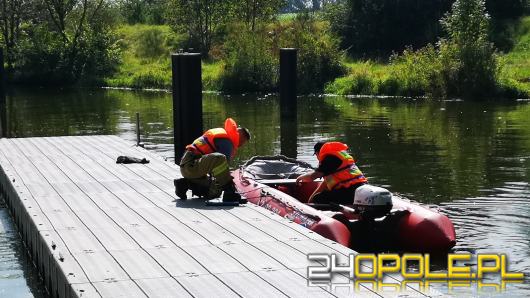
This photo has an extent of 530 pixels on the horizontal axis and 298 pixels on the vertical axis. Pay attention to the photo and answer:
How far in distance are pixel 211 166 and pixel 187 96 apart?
619 centimetres

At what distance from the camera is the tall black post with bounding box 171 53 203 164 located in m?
18.2

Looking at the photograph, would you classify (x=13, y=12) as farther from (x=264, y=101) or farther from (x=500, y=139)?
(x=500, y=139)

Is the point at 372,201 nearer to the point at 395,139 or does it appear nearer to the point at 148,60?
the point at 395,139

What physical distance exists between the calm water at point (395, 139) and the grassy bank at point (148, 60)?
3.40 meters

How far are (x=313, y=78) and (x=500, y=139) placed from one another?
18.2 metres

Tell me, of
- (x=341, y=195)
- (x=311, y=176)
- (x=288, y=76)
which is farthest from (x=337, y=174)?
(x=288, y=76)

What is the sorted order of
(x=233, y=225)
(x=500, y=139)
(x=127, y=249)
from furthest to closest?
(x=500, y=139) → (x=233, y=225) → (x=127, y=249)

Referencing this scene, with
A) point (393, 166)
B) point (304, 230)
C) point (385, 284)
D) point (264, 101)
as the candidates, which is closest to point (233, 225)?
point (304, 230)

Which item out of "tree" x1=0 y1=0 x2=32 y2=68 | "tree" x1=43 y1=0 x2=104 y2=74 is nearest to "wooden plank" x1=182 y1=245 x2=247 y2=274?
"tree" x1=43 y1=0 x2=104 y2=74

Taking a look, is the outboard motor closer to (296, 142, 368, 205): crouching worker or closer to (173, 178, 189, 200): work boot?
(296, 142, 368, 205): crouching worker

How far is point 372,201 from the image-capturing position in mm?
11250

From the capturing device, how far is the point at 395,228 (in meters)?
11.6

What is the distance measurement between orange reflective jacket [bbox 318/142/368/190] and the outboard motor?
87 centimetres

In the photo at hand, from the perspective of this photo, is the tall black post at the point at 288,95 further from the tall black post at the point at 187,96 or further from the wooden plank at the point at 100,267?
the wooden plank at the point at 100,267
